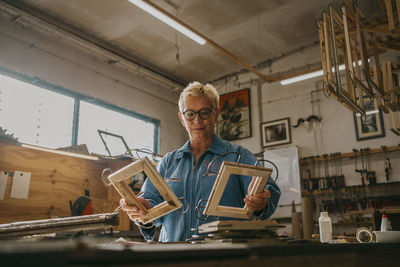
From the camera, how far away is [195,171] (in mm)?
1868

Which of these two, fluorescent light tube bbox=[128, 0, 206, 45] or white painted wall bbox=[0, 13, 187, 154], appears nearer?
fluorescent light tube bbox=[128, 0, 206, 45]

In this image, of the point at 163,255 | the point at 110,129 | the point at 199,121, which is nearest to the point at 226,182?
the point at 199,121

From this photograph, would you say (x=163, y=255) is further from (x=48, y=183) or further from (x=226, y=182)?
(x=48, y=183)

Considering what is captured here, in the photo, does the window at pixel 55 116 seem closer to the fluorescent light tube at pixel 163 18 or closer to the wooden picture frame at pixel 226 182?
the fluorescent light tube at pixel 163 18

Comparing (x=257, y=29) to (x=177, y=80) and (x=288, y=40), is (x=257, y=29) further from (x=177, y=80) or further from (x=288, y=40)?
(x=177, y=80)

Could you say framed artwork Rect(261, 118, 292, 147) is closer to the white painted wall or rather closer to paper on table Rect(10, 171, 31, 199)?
the white painted wall

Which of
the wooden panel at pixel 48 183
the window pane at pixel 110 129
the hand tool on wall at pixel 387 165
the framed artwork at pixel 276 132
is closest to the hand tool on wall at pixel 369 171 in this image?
the hand tool on wall at pixel 387 165

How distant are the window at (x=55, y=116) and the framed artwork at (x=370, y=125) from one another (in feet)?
12.4

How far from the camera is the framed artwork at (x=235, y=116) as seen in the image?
7.02 metres

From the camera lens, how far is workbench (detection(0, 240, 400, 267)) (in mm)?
455

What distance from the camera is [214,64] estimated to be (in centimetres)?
695

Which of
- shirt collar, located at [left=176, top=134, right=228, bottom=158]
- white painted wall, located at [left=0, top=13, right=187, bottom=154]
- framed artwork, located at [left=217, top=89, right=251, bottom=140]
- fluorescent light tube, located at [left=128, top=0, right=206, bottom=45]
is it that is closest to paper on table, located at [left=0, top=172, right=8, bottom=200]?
white painted wall, located at [left=0, top=13, right=187, bottom=154]

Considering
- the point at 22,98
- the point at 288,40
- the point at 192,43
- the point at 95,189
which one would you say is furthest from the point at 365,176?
the point at 22,98

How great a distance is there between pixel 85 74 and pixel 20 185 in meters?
2.68
